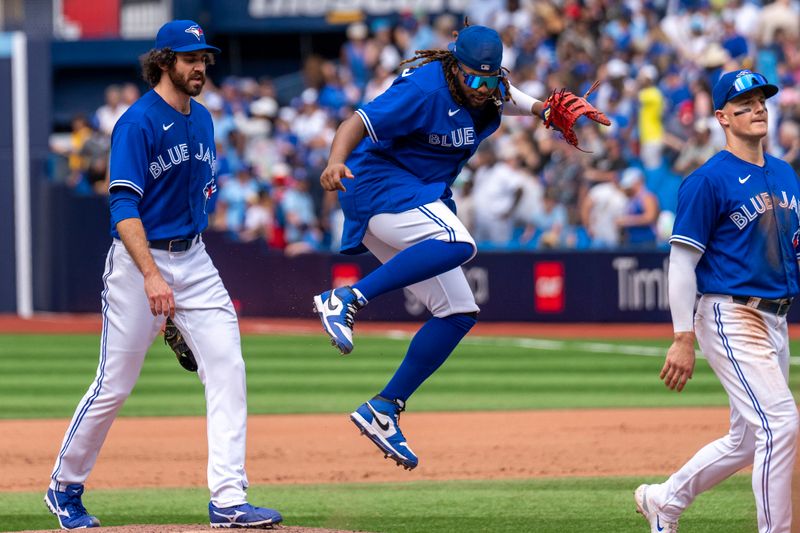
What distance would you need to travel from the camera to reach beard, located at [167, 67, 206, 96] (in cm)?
612

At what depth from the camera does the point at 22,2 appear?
81.1 ft

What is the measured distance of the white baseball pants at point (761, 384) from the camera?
219 inches

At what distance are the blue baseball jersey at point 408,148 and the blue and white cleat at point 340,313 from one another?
1.24 ft

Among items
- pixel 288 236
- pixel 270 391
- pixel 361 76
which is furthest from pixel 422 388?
pixel 361 76

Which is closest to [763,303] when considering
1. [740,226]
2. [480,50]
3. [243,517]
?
[740,226]

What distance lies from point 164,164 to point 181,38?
1.78ft

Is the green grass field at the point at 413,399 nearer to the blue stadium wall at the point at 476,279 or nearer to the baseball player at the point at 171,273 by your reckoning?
the baseball player at the point at 171,273

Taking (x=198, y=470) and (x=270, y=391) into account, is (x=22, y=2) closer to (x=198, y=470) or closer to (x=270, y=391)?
(x=270, y=391)

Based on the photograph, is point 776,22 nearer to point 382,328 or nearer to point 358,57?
point 382,328

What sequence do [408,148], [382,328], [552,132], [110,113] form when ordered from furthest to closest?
[110,113], [382,328], [552,132], [408,148]

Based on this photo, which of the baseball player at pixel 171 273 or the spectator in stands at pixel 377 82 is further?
the spectator in stands at pixel 377 82

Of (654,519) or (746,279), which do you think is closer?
(746,279)

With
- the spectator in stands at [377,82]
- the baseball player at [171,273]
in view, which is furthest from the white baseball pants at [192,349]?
the spectator in stands at [377,82]

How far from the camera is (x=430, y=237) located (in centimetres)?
638
